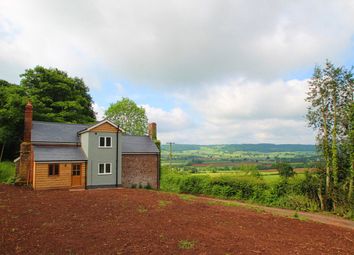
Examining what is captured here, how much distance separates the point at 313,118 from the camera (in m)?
22.1

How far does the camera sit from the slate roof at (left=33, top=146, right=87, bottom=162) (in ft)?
76.2

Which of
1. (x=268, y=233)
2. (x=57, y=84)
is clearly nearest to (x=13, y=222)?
(x=268, y=233)

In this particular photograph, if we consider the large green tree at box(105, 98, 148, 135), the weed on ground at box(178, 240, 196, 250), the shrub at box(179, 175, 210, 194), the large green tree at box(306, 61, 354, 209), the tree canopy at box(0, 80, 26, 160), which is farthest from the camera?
the large green tree at box(105, 98, 148, 135)

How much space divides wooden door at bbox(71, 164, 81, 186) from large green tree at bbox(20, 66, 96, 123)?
14140 millimetres

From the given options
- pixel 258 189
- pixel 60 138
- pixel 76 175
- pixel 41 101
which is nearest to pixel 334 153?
pixel 258 189

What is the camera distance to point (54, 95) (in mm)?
40500

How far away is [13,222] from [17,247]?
3.84 metres

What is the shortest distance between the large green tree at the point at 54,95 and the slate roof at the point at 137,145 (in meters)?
11.4

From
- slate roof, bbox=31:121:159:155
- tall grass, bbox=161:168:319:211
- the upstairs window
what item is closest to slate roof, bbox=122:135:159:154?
slate roof, bbox=31:121:159:155

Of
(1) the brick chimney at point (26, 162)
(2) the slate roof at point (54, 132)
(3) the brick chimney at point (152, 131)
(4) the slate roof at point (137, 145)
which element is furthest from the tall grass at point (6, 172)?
(3) the brick chimney at point (152, 131)

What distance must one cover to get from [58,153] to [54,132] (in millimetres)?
3169

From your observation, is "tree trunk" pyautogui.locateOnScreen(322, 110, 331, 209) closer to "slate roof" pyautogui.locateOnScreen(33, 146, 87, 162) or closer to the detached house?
the detached house

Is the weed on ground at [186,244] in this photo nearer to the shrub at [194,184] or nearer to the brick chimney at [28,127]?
the brick chimney at [28,127]

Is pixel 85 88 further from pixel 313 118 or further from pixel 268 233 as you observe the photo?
pixel 268 233
